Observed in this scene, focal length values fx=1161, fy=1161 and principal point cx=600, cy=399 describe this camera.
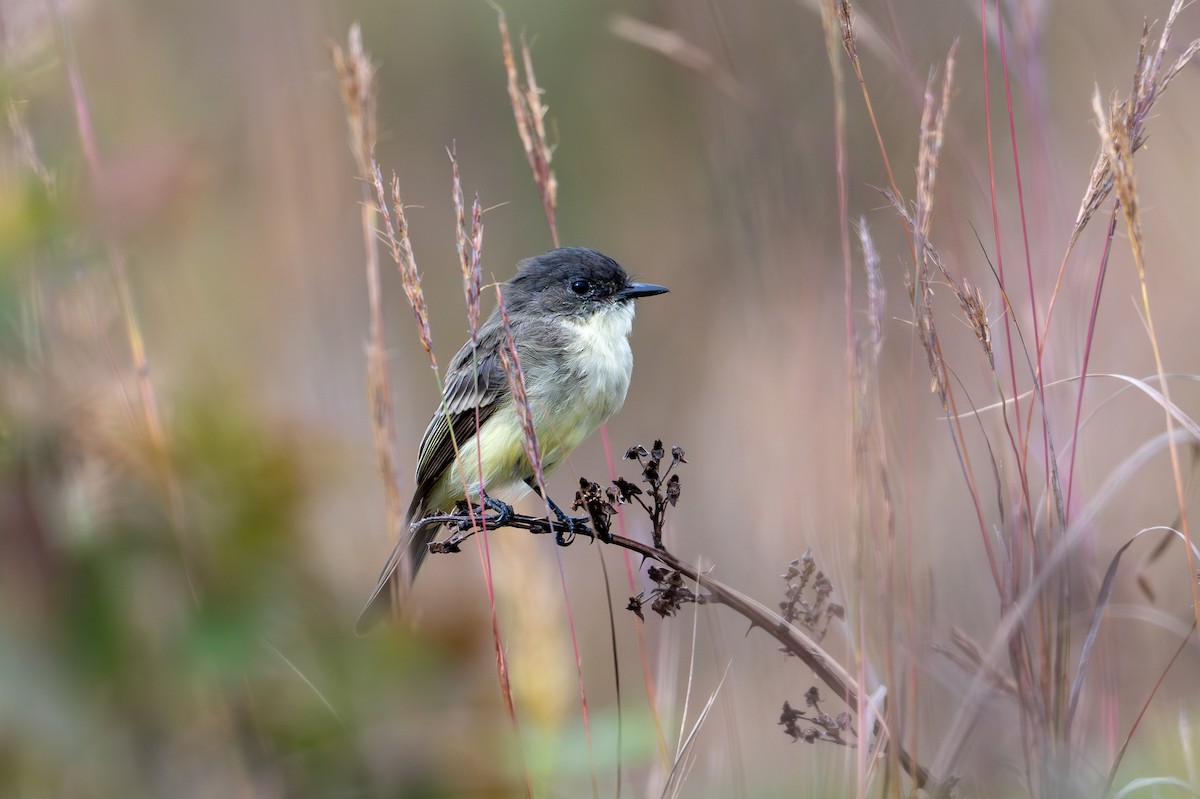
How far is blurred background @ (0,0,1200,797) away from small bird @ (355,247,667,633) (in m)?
0.34

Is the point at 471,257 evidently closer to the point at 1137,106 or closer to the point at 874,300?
the point at 874,300

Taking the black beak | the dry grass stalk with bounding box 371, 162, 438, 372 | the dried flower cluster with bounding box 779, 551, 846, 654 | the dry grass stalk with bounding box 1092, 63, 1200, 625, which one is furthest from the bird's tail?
the dry grass stalk with bounding box 1092, 63, 1200, 625

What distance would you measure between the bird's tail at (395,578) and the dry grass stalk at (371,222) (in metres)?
0.11

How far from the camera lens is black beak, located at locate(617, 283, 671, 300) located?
4387 millimetres

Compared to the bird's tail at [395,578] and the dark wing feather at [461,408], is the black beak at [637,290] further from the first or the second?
the bird's tail at [395,578]

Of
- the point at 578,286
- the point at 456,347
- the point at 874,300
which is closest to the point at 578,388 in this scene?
the point at 578,286

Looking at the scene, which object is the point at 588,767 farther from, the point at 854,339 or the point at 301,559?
the point at 854,339

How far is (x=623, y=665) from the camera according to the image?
516 cm

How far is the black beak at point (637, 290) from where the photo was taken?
439 cm

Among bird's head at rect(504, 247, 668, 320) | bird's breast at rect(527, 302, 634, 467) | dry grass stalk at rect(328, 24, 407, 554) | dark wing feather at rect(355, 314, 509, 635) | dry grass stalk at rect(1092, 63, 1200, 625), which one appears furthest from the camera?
bird's head at rect(504, 247, 668, 320)

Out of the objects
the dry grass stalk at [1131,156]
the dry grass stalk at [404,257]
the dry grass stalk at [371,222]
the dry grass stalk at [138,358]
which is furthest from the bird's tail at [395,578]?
the dry grass stalk at [1131,156]

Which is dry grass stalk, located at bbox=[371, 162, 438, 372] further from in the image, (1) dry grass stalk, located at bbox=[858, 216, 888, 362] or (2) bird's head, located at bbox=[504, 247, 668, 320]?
(2) bird's head, located at bbox=[504, 247, 668, 320]

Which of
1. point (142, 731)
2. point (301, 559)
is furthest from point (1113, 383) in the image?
point (142, 731)

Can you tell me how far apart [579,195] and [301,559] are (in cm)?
461
